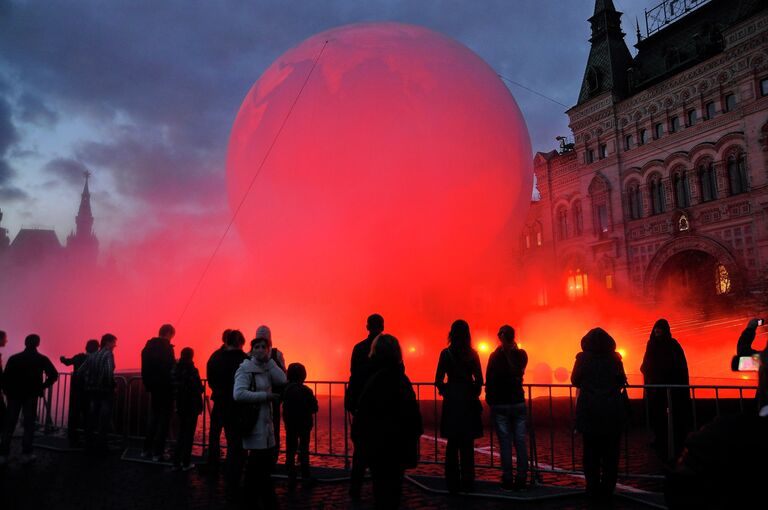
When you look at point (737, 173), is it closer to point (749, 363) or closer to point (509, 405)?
point (749, 363)

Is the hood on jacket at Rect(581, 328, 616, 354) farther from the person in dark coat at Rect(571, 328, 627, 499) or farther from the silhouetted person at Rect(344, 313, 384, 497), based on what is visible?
the silhouetted person at Rect(344, 313, 384, 497)

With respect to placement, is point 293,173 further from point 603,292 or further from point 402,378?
point 603,292

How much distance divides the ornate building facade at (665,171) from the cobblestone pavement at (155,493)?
22838mm

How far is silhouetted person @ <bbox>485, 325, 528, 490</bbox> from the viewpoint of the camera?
600 cm

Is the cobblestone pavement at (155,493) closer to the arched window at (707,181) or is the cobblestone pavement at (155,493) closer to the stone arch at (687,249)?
the stone arch at (687,249)

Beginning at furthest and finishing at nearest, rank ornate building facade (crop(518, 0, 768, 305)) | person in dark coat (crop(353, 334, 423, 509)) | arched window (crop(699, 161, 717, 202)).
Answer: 1. arched window (crop(699, 161, 717, 202))
2. ornate building facade (crop(518, 0, 768, 305))
3. person in dark coat (crop(353, 334, 423, 509))

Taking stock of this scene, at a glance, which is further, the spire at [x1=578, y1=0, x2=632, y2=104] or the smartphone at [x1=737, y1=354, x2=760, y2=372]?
the spire at [x1=578, y1=0, x2=632, y2=104]

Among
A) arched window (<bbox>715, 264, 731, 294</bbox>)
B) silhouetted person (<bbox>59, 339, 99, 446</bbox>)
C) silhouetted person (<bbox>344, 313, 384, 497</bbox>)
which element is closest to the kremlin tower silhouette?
silhouetted person (<bbox>59, 339, 99, 446</bbox>)

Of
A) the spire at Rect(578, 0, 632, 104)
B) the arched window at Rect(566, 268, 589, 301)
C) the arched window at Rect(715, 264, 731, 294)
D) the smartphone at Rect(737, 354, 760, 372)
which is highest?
the spire at Rect(578, 0, 632, 104)

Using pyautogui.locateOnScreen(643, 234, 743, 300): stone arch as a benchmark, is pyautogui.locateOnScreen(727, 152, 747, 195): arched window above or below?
above

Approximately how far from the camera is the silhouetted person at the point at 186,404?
754 centimetres

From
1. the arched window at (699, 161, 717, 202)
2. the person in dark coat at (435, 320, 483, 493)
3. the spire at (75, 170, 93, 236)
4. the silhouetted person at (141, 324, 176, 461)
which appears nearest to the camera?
the person in dark coat at (435, 320, 483, 493)

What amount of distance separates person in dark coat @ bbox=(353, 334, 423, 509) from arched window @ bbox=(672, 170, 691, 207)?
2836 centimetres

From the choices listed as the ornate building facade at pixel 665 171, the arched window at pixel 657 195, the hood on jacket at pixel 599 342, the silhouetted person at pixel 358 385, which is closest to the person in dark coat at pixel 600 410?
the hood on jacket at pixel 599 342
